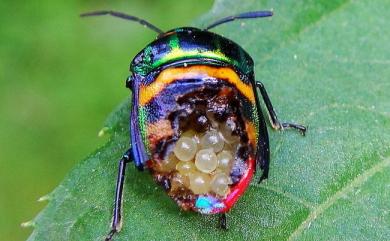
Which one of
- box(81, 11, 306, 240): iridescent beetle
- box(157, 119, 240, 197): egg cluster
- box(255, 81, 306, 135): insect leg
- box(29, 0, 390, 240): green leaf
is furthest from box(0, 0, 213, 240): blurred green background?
box(157, 119, 240, 197): egg cluster

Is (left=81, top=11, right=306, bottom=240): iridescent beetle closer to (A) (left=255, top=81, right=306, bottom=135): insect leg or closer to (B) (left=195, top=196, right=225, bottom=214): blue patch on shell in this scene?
(B) (left=195, top=196, right=225, bottom=214): blue patch on shell

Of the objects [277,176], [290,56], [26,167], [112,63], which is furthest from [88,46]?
[277,176]

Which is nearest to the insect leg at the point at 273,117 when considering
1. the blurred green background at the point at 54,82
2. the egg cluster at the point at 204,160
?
the egg cluster at the point at 204,160

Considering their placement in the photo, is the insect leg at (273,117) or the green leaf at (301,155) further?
the insect leg at (273,117)

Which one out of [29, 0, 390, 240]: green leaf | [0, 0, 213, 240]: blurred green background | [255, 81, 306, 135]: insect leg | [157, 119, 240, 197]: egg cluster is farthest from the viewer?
[0, 0, 213, 240]: blurred green background

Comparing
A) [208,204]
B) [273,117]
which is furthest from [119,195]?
[273,117]

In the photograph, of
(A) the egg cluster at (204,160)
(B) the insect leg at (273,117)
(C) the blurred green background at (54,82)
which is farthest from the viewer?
(C) the blurred green background at (54,82)

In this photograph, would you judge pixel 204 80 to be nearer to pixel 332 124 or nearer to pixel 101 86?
pixel 332 124

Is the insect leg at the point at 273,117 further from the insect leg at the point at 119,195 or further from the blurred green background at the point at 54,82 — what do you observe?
the blurred green background at the point at 54,82

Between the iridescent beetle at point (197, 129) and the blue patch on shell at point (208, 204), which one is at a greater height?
the iridescent beetle at point (197, 129)
